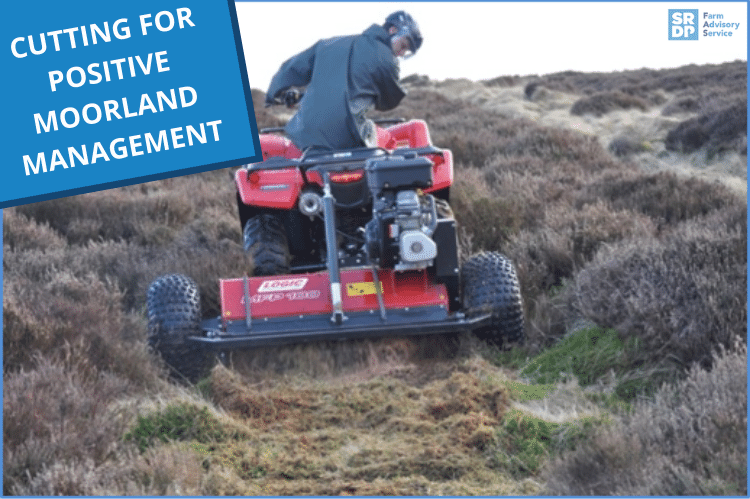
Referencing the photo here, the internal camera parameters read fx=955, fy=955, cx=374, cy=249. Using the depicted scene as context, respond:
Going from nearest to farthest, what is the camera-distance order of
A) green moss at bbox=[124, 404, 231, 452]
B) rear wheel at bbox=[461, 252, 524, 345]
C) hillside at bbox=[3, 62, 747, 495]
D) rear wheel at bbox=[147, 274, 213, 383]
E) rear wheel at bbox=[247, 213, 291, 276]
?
1. hillside at bbox=[3, 62, 747, 495]
2. green moss at bbox=[124, 404, 231, 452]
3. rear wheel at bbox=[147, 274, 213, 383]
4. rear wheel at bbox=[461, 252, 524, 345]
5. rear wheel at bbox=[247, 213, 291, 276]

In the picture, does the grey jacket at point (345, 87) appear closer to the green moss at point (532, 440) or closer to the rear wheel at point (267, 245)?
the rear wheel at point (267, 245)

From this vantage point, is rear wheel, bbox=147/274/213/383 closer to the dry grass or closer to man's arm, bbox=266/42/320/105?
man's arm, bbox=266/42/320/105

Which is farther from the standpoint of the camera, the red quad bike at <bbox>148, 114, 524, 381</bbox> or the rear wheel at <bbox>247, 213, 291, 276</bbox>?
the rear wheel at <bbox>247, 213, 291, 276</bbox>

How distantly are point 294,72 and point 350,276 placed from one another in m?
1.74

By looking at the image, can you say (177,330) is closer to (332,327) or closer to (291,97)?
(332,327)

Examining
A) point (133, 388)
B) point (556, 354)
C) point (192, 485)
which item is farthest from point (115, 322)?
point (556, 354)

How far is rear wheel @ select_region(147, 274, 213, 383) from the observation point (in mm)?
5461

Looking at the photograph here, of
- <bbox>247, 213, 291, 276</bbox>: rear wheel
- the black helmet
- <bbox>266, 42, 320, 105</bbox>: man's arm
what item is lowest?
<bbox>247, 213, 291, 276</bbox>: rear wheel

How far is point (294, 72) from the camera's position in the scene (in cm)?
664

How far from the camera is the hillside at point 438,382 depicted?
350 cm

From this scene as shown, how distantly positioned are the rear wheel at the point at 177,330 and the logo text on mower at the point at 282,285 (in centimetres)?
42

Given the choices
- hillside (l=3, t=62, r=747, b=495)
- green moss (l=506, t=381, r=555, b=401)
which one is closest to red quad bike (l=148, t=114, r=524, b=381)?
hillside (l=3, t=62, r=747, b=495)

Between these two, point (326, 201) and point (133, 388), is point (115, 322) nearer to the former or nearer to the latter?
point (133, 388)

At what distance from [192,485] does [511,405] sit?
5.30 feet
